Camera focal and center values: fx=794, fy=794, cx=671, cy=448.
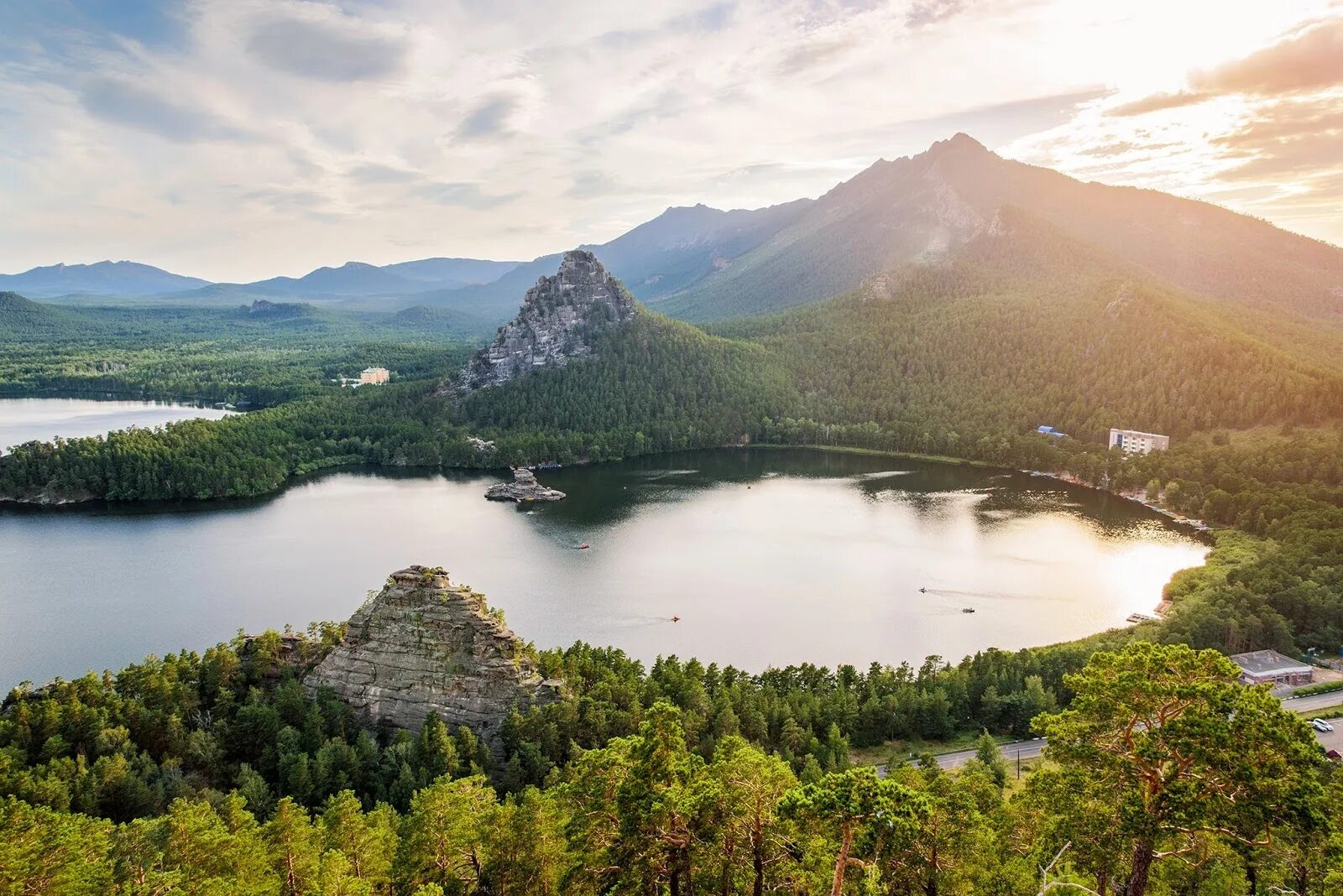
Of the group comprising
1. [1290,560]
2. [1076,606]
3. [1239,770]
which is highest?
[1239,770]

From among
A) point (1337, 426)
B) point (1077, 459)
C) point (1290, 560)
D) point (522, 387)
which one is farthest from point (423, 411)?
point (1337, 426)

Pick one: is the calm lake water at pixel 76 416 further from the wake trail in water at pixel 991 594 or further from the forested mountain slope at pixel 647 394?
the wake trail in water at pixel 991 594

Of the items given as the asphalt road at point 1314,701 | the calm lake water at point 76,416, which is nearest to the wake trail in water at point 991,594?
the asphalt road at point 1314,701

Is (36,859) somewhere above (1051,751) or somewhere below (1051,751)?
below

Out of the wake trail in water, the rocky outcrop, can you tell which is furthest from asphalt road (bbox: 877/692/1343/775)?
the rocky outcrop

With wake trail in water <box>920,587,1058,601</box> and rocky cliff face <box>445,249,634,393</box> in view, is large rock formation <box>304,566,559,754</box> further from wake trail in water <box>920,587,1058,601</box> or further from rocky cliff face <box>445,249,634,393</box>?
rocky cliff face <box>445,249,634,393</box>

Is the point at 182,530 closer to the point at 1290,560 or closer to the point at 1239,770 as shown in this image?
the point at 1239,770
